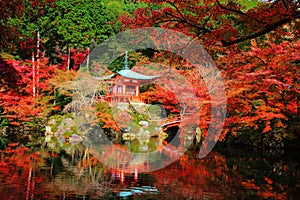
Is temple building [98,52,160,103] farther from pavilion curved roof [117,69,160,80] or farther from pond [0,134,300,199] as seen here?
pond [0,134,300,199]

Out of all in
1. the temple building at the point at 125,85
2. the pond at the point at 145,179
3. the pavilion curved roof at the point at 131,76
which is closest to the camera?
the pond at the point at 145,179

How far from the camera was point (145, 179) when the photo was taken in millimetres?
7316

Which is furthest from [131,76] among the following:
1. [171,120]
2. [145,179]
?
[145,179]

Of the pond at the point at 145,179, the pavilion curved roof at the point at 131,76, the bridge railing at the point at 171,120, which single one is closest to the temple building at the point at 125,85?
the pavilion curved roof at the point at 131,76

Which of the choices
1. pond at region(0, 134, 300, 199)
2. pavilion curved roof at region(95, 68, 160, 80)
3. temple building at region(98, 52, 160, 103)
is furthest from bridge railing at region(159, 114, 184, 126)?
pond at region(0, 134, 300, 199)

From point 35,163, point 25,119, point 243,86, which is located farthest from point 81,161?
point 25,119

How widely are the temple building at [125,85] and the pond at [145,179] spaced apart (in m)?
9.70

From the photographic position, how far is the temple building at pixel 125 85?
2021cm

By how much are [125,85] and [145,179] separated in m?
14.2

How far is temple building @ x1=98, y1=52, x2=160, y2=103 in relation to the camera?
796 inches

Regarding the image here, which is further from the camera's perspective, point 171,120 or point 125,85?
point 125,85

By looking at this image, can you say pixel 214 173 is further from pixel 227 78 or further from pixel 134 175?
pixel 227 78

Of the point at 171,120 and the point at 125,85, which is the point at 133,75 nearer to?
the point at 125,85

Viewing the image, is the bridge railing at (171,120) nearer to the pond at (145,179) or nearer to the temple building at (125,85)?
the temple building at (125,85)
